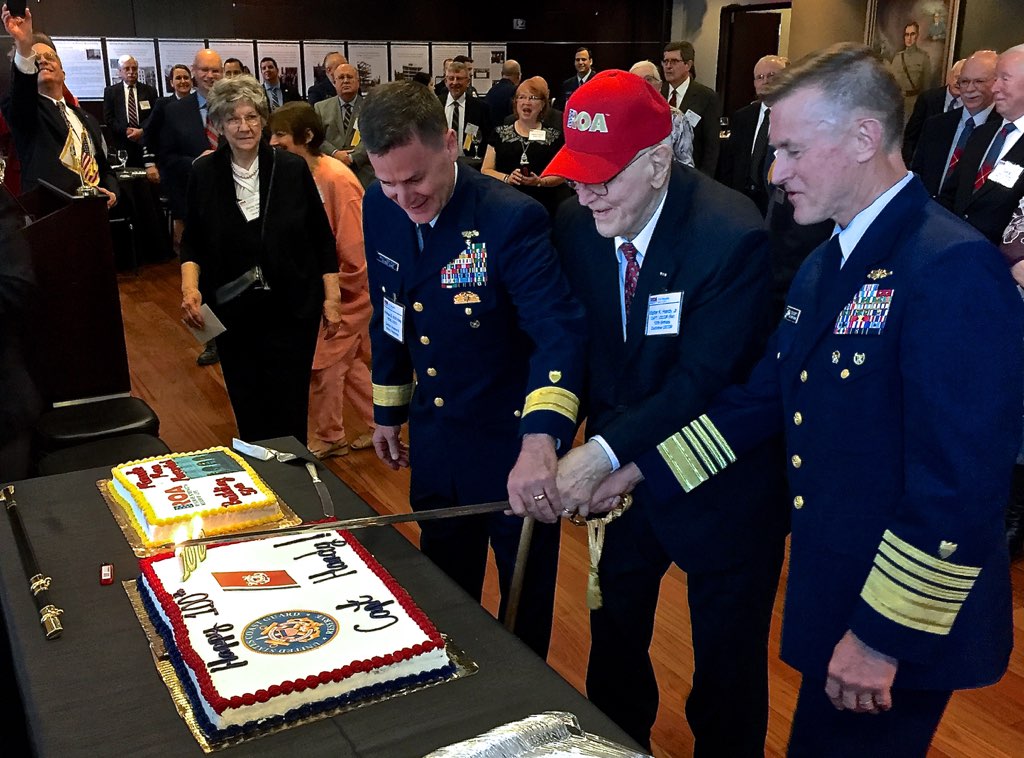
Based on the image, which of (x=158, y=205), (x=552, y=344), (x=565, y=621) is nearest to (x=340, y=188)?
(x=565, y=621)

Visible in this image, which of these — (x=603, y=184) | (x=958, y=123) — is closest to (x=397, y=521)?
(x=603, y=184)

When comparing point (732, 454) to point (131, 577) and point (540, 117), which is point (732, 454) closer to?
point (131, 577)

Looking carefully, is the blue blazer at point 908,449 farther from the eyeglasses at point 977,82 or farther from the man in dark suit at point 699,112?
the man in dark suit at point 699,112

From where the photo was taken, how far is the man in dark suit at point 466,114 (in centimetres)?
737

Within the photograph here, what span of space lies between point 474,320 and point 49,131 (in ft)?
15.6

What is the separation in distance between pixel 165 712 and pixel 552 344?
92 centimetres

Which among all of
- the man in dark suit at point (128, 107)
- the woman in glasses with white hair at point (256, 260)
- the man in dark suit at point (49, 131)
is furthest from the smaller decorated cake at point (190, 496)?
the man in dark suit at point (128, 107)

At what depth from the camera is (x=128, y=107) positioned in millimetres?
9148

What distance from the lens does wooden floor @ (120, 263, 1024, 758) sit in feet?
7.86

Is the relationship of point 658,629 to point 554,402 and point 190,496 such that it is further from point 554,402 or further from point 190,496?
point 190,496

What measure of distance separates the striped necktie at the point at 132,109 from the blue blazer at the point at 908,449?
9078mm

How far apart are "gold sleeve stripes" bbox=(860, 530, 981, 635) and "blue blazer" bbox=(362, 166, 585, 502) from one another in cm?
66

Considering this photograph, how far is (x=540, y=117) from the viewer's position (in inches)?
260

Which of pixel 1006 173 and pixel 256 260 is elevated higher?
pixel 1006 173
